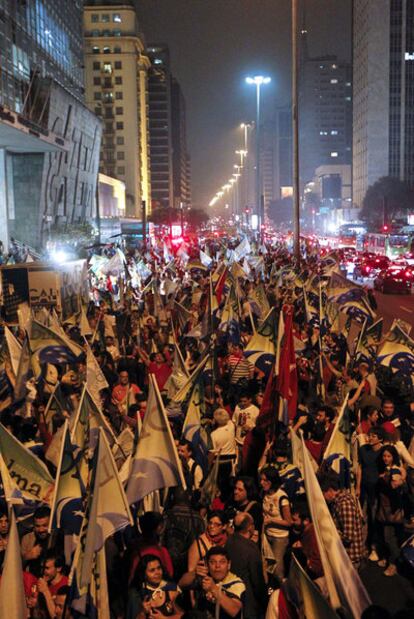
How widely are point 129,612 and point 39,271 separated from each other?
13.7m

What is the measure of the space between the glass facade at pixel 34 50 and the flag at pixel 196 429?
39835 mm

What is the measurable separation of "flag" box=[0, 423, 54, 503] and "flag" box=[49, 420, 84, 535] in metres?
0.63

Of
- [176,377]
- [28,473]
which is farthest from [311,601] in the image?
[176,377]

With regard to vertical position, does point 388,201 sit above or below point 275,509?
above

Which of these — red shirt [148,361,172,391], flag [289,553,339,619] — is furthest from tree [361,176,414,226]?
flag [289,553,339,619]

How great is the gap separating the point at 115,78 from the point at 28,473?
12984 centimetres

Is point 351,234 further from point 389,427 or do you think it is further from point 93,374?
point 389,427

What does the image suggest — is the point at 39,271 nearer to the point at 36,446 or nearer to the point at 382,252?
the point at 36,446

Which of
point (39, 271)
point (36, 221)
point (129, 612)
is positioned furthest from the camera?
point (36, 221)

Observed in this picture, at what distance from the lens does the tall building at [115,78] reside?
130 metres

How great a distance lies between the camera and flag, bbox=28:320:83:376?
11.2m

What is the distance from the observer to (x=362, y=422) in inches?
349

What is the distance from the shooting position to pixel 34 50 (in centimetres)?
5397

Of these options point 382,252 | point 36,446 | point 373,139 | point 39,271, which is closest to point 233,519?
point 36,446
